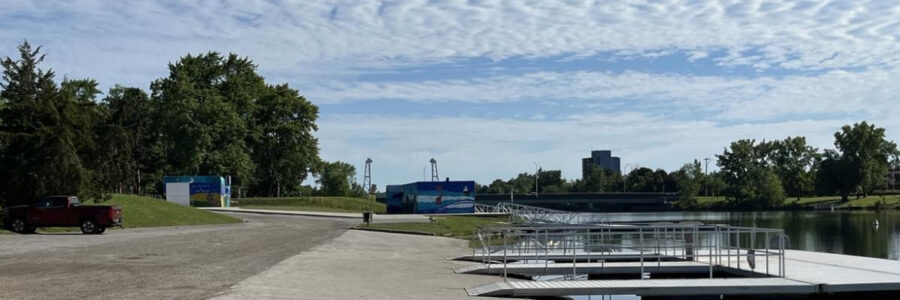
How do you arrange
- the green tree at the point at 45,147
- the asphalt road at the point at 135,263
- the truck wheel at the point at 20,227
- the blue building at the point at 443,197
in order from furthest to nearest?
the blue building at the point at 443,197
the green tree at the point at 45,147
the truck wheel at the point at 20,227
the asphalt road at the point at 135,263

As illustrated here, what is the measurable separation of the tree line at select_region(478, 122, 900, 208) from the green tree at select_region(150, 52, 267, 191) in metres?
91.1

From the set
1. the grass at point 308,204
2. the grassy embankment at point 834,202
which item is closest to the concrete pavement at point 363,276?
the grass at point 308,204

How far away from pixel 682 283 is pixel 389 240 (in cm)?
1785

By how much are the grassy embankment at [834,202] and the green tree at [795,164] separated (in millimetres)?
2596

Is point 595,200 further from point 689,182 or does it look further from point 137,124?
point 137,124

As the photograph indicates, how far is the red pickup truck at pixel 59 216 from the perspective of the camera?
34344 mm

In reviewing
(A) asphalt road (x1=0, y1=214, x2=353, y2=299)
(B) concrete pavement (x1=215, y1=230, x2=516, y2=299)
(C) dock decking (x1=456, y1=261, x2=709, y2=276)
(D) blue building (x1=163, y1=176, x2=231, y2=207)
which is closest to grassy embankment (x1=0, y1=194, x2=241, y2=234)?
(A) asphalt road (x1=0, y1=214, x2=353, y2=299)

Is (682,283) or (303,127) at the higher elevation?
(303,127)

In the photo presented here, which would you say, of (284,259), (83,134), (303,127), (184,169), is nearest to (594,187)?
(303,127)

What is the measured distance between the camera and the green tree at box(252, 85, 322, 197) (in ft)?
319

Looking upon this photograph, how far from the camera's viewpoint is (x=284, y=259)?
2294cm

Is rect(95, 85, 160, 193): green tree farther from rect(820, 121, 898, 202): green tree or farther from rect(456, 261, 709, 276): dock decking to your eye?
rect(820, 121, 898, 202): green tree

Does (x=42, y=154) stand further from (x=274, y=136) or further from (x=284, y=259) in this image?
(x=274, y=136)

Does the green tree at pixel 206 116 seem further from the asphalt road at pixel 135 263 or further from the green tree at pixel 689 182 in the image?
the green tree at pixel 689 182
